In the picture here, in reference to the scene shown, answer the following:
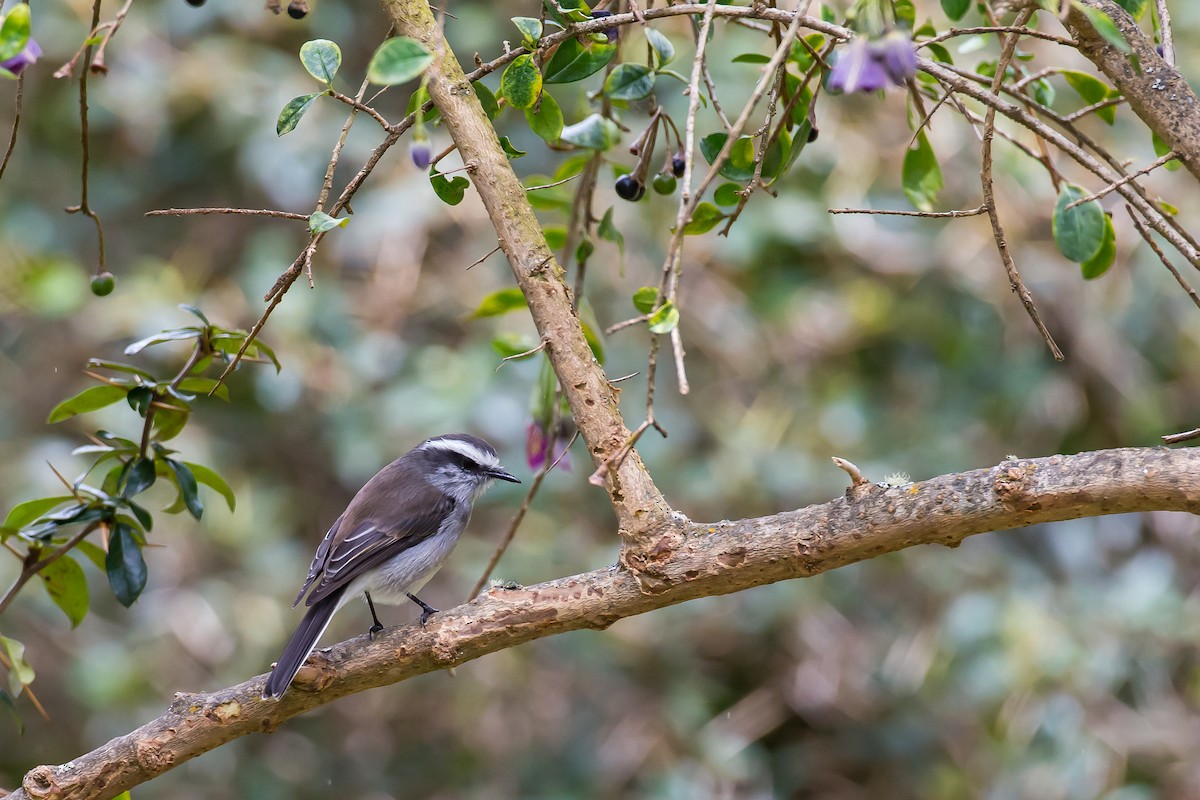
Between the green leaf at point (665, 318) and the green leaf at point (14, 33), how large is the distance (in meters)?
1.10

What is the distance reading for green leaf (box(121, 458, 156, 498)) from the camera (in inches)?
101

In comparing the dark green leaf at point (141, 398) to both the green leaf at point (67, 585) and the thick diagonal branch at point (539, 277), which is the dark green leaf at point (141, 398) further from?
the thick diagonal branch at point (539, 277)

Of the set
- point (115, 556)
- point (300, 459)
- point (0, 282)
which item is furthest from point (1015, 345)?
point (0, 282)

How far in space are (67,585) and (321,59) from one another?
4.46 ft

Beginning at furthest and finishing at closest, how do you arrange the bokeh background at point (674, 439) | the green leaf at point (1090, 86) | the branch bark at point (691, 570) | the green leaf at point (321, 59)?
the bokeh background at point (674, 439) < the green leaf at point (1090, 86) < the green leaf at point (321, 59) < the branch bark at point (691, 570)

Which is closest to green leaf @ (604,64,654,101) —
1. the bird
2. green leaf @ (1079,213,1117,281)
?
green leaf @ (1079,213,1117,281)

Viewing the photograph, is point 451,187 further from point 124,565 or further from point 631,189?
point 124,565

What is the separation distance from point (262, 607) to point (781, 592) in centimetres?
239

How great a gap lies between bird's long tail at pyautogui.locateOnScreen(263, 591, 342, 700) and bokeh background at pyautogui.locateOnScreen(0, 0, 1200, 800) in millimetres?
1602

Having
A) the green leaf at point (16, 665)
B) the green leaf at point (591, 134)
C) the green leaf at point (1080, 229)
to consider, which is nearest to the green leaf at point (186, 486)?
the green leaf at point (16, 665)

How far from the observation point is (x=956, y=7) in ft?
8.09

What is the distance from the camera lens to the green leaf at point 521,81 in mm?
2183

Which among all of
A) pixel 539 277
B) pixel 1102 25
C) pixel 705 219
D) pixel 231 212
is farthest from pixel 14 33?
pixel 1102 25

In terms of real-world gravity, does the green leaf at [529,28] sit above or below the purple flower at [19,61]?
below
